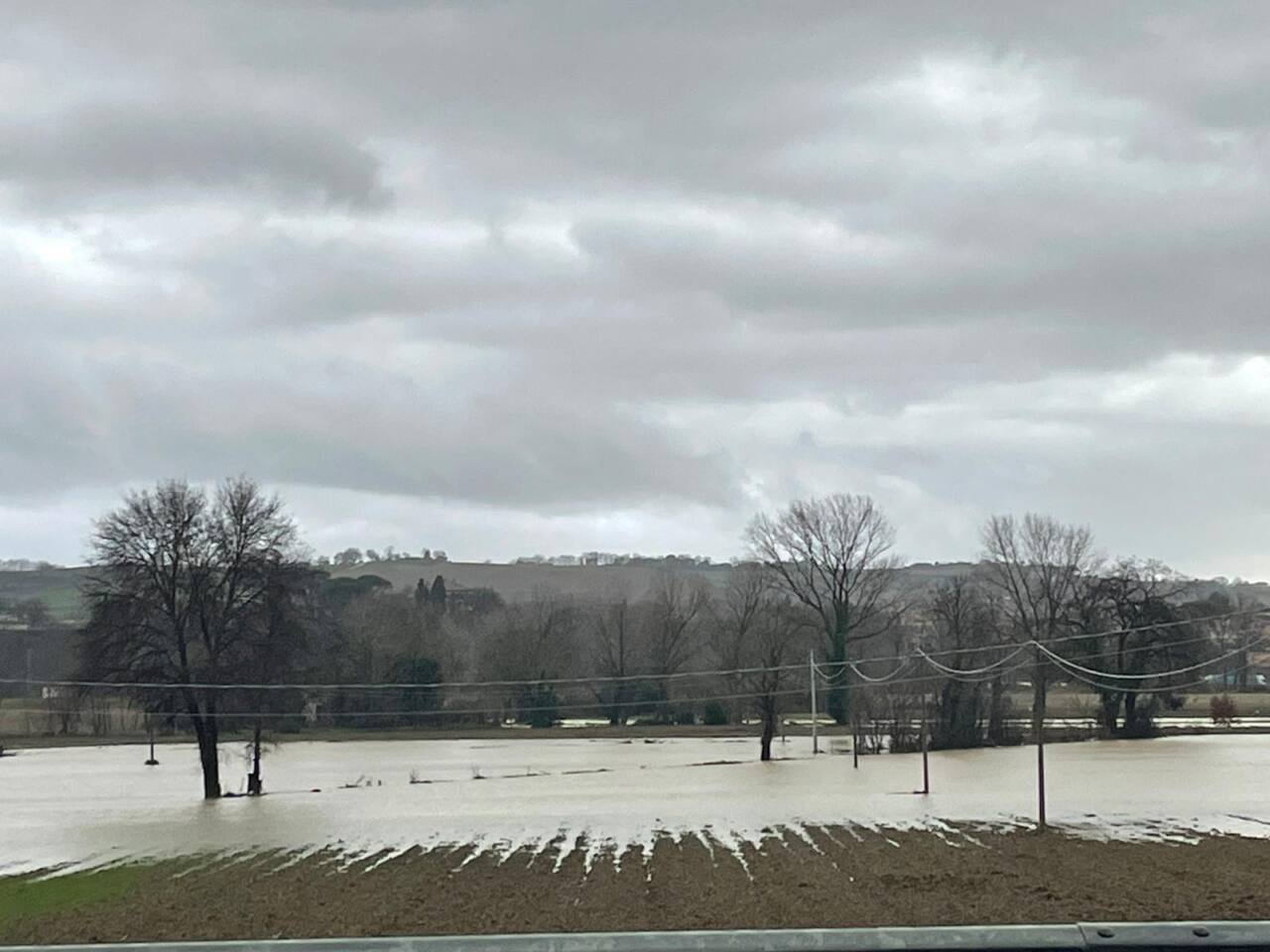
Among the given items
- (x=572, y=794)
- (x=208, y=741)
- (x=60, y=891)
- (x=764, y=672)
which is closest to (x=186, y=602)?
(x=208, y=741)

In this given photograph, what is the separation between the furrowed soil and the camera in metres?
17.7

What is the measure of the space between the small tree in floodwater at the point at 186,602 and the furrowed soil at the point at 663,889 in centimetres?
2186

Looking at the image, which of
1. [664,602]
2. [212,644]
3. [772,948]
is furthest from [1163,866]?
[664,602]

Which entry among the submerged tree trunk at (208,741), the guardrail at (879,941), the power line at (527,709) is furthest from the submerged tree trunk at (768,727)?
the guardrail at (879,941)

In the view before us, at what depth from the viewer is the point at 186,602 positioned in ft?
184

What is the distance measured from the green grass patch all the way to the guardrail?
61.5ft

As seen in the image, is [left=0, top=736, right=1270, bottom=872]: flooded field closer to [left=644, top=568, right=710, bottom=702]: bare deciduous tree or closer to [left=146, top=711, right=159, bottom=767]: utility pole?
[left=146, top=711, right=159, bottom=767]: utility pole

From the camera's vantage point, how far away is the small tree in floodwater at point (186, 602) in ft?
178

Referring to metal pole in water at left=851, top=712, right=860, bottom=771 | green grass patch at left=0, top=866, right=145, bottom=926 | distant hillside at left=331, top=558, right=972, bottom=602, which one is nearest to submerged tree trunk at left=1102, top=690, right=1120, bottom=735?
metal pole in water at left=851, top=712, right=860, bottom=771

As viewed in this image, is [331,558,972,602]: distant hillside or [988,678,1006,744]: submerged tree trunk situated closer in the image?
[988,678,1006,744]: submerged tree trunk

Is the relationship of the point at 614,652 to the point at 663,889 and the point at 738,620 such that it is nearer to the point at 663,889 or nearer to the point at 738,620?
the point at 738,620

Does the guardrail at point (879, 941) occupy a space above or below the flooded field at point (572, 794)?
above

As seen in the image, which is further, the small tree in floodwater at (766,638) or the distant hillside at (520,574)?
the distant hillside at (520,574)

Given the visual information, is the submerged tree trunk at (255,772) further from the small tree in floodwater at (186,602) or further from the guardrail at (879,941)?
the guardrail at (879,941)
